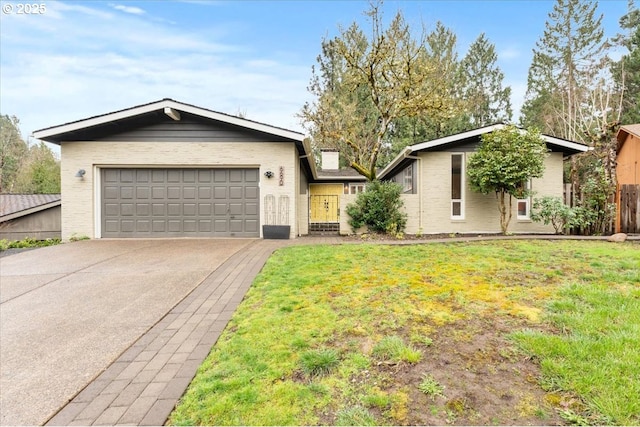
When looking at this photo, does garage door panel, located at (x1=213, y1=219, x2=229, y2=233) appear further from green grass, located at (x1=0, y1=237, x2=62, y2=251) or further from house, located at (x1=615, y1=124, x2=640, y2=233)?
house, located at (x1=615, y1=124, x2=640, y2=233)

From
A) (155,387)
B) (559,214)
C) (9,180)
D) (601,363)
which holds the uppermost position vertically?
(9,180)

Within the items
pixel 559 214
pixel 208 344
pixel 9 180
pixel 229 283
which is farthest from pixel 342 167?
pixel 9 180

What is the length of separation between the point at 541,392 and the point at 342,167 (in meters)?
23.9

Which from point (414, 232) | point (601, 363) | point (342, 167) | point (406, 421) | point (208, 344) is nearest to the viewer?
point (406, 421)

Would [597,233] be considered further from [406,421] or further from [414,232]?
[406,421]

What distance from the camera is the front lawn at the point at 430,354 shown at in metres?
1.94

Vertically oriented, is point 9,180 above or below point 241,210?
above

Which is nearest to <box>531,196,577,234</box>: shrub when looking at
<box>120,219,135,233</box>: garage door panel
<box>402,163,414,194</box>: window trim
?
<box>402,163,414,194</box>: window trim

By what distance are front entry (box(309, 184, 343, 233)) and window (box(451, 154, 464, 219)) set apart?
421 centimetres

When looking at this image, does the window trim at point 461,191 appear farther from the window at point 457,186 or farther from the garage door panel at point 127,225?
the garage door panel at point 127,225

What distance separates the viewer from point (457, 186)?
37.5ft

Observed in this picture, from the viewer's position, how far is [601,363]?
7.38 ft

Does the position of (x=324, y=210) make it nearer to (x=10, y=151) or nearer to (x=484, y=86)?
(x=484, y=86)

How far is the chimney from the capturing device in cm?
2145
